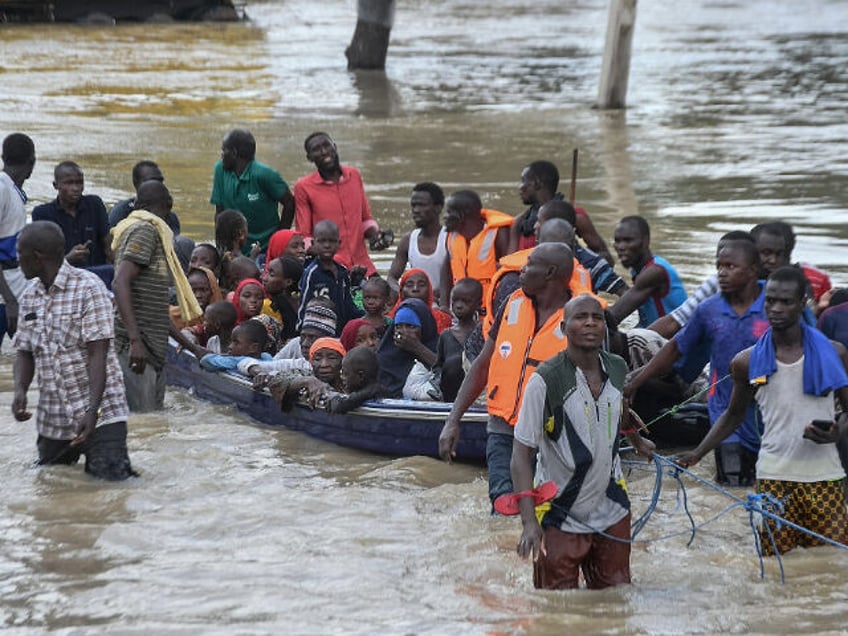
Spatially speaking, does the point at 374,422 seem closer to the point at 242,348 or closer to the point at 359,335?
the point at 359,335

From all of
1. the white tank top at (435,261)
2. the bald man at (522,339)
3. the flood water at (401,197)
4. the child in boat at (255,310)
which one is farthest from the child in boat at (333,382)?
the bald man at (522,339)

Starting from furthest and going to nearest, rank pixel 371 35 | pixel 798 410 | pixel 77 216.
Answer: pixel 371 35 → pixel 77 216 → pixel 798 410

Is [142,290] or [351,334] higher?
[142,290]

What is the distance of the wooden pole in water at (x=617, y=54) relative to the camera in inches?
951

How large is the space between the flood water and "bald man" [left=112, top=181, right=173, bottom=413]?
566 mm

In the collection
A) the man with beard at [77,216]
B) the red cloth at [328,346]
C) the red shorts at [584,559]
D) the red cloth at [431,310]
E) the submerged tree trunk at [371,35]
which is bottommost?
the red shorts at [584,559]

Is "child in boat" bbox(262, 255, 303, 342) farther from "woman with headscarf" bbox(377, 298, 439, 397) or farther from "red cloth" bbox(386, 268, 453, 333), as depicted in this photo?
"woman with headscarf" bbox(377, 298, 439, 397)

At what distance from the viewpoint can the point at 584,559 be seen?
20.4 feet

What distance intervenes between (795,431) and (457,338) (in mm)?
2755

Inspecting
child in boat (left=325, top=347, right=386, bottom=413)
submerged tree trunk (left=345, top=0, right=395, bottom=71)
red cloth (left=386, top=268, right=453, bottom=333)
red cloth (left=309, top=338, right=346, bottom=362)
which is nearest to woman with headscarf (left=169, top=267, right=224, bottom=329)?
red cloth (left=386, top=268, right=453, bottom=333)

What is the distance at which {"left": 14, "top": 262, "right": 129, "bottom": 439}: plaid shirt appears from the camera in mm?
7562

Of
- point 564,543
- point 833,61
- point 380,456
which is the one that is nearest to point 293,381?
point 380,456

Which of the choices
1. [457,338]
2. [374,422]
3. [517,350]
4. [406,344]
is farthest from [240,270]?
[517,350]

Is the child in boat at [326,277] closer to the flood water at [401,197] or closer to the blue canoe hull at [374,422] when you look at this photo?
the blue canoe hull at [374,422]
